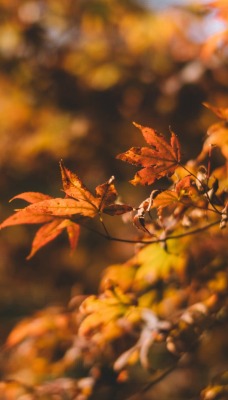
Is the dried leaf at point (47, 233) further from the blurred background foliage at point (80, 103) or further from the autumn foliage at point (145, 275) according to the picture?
the blurred background foliage at point (80, 103)

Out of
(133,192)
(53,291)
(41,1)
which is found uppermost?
(41,1)

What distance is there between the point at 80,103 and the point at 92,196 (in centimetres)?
164

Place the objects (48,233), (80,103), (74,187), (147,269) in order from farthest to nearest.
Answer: (80,103) → (147,269) → (48,233) → (74,187)

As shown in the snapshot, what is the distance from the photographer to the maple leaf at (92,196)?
22.9 inches

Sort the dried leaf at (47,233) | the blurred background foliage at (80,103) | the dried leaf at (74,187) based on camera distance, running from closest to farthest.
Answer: the dried leaf at (74,187) < the dried leaf at (47,233) < the blurred background foliage at (80,103)

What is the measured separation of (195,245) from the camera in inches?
40.8

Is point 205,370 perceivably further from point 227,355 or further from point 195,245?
point 195,245

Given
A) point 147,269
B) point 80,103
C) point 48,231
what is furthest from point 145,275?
point 80,103

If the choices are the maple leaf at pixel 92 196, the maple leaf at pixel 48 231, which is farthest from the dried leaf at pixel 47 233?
the maple leaf at pixel 92 196

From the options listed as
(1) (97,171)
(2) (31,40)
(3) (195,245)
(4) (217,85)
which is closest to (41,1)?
(2) (31,40)

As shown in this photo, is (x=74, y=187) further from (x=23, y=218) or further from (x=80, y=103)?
(x=80, y=103)

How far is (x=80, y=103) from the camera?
7.07 feet

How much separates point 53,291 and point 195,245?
189 centimetres

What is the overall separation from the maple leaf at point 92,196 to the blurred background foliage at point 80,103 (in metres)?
1.08
